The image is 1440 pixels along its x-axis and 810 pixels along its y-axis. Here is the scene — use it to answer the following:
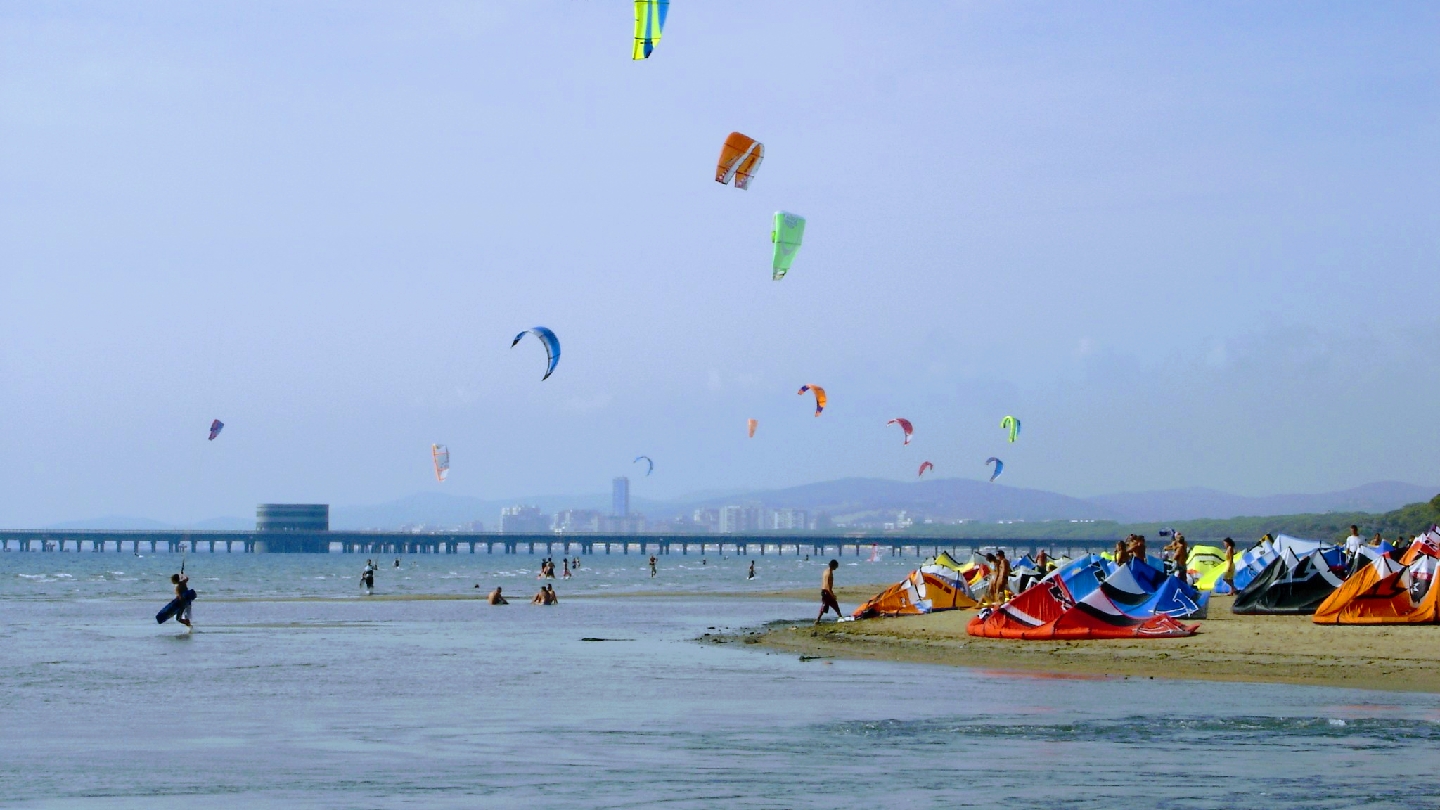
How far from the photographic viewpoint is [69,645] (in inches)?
917

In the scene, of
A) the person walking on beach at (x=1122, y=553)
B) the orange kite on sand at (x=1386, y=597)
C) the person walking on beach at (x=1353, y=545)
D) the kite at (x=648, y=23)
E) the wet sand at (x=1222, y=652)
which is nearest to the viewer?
the wet sand at (x=1222, y=652)

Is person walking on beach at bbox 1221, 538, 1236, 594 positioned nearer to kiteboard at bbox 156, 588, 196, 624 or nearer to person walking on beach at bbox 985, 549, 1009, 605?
person walking on beach at bbox 985, 549, 1009, 605

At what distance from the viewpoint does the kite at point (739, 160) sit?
28.1 metres

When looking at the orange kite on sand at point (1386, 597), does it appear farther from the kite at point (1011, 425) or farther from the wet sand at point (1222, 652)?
the kite at point (1011, 425)

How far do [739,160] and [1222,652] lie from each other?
44.7ft

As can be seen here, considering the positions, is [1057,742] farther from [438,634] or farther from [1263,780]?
[438,634]

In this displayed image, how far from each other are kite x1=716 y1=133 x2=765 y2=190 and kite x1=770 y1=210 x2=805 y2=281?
5.30ft

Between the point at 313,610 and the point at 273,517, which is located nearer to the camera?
the point at 313,610

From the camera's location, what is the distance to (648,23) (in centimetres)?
1836

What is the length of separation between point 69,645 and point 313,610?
13.6 meters

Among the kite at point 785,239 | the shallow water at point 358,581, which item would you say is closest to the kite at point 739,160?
the kite at point 785,239

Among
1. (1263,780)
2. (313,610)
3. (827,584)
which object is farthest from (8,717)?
(313,610)

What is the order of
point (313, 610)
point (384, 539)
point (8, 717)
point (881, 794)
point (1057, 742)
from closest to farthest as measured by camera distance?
point (881, 794) < point (1057, 742) < point (8, 717) < point (313, 610) < point (384, 539)

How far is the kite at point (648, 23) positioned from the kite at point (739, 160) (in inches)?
363
